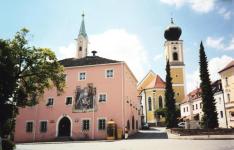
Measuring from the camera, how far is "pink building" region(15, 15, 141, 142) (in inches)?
1380

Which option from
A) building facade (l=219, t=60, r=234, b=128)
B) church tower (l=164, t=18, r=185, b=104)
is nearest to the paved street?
building facade (l=219, t=60, r=234, b=128)

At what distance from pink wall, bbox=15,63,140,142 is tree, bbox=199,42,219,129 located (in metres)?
10.6

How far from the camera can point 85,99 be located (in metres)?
36.4

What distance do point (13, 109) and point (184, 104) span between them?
2011 inches

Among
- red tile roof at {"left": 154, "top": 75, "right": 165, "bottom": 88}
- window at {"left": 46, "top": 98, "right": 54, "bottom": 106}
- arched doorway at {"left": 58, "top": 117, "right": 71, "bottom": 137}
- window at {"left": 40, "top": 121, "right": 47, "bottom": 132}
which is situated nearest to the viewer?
arched doorway at {"left": 58, "top": 117, "right": 71, "bottom": 137}

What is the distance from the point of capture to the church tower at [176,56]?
72.1 m

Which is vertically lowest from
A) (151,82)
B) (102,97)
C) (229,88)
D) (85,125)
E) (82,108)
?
(85,125)

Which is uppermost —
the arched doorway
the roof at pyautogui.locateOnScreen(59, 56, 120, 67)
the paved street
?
the roof at pyautogui.locateOnScreen(59, 56, 120, 67)

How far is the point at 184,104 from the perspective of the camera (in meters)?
68.9

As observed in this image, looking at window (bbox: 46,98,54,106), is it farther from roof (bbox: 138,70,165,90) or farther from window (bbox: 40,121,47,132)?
roof (bbox: 138,70,165,90)

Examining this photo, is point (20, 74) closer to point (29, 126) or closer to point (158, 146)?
point (29, 126)

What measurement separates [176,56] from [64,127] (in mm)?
47675

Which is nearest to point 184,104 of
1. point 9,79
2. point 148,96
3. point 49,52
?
point 148,96

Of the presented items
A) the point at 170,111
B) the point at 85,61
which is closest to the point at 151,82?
the point at 170,111
